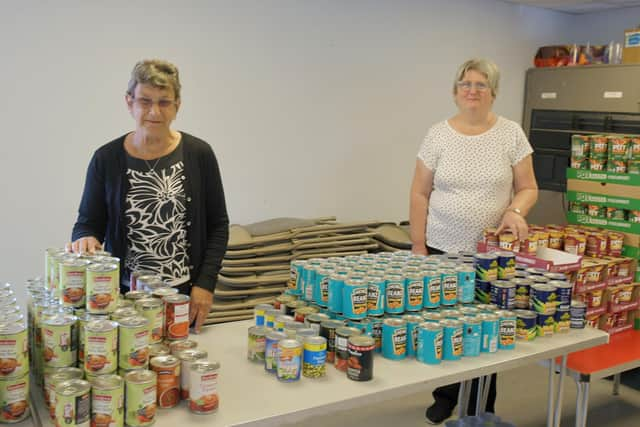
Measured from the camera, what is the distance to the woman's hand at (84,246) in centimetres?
201

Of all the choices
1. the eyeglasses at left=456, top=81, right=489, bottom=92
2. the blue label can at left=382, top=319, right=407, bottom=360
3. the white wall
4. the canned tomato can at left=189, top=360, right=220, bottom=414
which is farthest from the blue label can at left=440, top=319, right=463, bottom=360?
the white wall

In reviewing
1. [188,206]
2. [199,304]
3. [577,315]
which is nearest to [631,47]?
[577,315]

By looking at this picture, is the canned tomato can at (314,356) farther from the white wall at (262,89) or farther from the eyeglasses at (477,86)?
the white wall at (262,89)

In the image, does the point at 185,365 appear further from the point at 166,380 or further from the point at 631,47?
the point at 631,47

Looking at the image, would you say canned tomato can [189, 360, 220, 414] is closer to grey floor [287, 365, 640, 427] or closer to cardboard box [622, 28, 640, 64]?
grey floor [287, 365, 640, 427]

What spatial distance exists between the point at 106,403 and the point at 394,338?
861 millimetres

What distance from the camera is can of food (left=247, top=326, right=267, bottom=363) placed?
189 cm

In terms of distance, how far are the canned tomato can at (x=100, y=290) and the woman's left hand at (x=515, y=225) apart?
1.70 m

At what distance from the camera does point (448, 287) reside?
216 centimetres

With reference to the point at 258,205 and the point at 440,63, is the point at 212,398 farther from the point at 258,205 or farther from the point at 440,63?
the point at 440,63

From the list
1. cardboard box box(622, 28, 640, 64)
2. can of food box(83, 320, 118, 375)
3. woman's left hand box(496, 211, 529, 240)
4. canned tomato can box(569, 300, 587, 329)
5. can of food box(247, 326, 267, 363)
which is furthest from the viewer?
cardboard box box(622, 28, 640, 64)

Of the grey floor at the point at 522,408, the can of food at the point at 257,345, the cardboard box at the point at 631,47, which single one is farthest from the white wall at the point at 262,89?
the can of food at the point at 257,345

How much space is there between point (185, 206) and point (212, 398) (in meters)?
0.86

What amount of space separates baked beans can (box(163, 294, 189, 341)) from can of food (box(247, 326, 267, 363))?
0.21m
